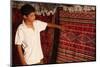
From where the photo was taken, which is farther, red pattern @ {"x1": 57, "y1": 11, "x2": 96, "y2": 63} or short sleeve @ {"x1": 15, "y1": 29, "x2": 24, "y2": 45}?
red pattern @ {"x1": 57, "y1": 11, "x2": 96, "y2": 63}

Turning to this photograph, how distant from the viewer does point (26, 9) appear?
6.06 feet

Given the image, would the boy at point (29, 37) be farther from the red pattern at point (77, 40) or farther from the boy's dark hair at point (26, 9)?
the red pattern at point (77, 40)

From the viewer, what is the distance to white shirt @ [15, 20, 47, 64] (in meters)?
1.82

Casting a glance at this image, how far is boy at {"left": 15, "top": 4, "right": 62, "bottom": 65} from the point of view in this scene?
1.82m

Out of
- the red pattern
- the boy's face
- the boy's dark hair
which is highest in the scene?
the boy's dark hair

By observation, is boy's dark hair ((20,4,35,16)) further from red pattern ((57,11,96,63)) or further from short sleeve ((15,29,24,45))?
red pattern ((57,11,96,63))

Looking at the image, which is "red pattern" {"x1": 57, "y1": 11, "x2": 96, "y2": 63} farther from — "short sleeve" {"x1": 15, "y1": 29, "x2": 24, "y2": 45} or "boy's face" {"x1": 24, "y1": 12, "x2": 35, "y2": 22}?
"short sleeve" {"x1": 15, "y1": 29, "x2": 24, "y2": 45}

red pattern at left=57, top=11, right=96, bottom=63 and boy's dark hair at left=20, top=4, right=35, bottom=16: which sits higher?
boy's dark hair at left=20, top=4, right=35, bottom=16

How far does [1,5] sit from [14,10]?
14 cm

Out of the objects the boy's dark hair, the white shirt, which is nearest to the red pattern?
the white shirt

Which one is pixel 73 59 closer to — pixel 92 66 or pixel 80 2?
pixel 92 66

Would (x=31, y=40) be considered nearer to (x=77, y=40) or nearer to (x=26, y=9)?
(x=26, y=9)

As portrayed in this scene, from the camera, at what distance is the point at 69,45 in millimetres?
1995

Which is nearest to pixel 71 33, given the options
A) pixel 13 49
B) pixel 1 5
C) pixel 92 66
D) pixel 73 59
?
pixel 73 59
